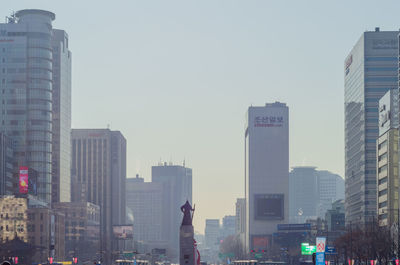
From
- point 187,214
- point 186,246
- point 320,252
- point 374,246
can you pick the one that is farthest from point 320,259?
point 374,246

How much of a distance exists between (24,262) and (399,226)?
256 feet

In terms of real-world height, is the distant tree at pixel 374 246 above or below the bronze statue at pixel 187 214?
below

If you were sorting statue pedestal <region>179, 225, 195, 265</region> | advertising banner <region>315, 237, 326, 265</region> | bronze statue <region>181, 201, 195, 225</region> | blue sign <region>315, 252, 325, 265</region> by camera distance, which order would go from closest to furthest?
blue sign <region>315, 252, 325, 265</region> → advertising banner <region>315, 237, 326, 265</region> → statue pedestal <region>179, 225, 195, 265</region> → bronze statue <region>181, 201, 195, 225</region>

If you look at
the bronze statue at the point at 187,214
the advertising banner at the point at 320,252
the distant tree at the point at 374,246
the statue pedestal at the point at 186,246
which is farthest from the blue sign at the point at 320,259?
the distant tree at the point at 374,246

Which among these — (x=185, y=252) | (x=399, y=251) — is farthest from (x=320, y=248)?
(x=399, y=251)

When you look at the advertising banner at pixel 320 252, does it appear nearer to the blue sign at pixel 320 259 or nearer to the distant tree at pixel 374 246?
the blue sign at pixel 320 259

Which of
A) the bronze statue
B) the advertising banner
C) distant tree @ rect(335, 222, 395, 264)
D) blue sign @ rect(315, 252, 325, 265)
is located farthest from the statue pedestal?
distant tree @ rect(335, 222, 395, 264)

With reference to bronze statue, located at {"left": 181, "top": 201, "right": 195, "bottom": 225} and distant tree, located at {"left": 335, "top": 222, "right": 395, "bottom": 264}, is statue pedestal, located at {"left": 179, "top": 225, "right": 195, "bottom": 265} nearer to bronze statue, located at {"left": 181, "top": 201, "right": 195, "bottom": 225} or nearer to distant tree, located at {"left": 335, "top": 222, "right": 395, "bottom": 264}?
bronze statue, located at {"left": 181, "top": 201, "right": 195, "bottom": 225}

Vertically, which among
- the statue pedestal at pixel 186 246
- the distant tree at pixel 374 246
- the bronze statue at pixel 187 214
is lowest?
the distant tree at pixel 374 246

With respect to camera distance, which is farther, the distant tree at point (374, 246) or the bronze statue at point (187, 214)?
the distant tree at point (374, 246)

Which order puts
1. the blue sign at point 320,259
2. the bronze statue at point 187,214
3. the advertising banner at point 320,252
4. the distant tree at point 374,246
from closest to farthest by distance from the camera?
the blue sign at point 320,259 → the advertising banner at point 320,252 → the bronze statue at point 187,214 → the distant tree at point 374,246

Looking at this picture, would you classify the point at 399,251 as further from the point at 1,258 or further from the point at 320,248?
the point at 320,248

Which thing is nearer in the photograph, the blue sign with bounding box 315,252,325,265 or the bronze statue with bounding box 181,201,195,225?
the blue sign with bounding box 315,252,325,265

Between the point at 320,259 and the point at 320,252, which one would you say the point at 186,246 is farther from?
the point at 320,259
